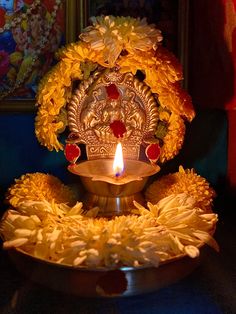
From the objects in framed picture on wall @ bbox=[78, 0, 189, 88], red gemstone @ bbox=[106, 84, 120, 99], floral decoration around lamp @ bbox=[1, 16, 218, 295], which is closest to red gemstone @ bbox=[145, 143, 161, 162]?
floral decoration around lamp @ bbox=[1, 16, 218, 295]

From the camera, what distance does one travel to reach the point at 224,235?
1035 mm

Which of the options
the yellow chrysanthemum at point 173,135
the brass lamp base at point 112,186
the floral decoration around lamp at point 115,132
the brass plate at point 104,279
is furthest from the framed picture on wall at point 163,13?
the brass plate at point 104,279

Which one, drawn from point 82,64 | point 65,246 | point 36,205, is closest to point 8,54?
point 82,64

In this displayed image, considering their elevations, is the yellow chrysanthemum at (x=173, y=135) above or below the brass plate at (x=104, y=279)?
above

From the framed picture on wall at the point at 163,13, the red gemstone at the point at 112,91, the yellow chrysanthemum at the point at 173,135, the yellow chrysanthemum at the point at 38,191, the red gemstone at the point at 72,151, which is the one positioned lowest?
the yellow chrysanthemum at the point at 38,191

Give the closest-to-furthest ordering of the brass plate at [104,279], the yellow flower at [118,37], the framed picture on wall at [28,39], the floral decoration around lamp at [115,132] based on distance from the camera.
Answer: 1. the brass plate at [104,279]
2. the floral decoration around lamp at [115,132]
3. the yellow flower at [118,37]
4. the framed picture on wall at [28,39]

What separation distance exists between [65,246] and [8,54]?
0.63 m

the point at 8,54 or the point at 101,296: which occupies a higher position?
the point at 8,54

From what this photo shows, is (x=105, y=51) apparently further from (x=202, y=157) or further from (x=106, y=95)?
(x=202, y=157)

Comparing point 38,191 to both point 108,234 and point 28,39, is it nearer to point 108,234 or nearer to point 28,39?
point 108,234

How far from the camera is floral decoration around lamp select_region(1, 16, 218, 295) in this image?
85 cm

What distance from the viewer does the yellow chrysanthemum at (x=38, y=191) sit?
0.97 m

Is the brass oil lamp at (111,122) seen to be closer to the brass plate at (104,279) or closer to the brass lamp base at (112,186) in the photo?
the brass lamp base at (112,186)

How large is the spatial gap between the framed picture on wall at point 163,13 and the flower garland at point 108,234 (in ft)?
1.72
